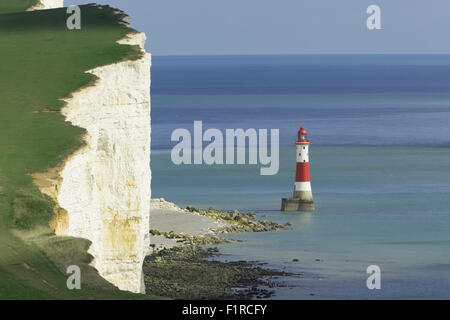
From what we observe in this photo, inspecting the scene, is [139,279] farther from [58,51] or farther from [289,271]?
[289,271]

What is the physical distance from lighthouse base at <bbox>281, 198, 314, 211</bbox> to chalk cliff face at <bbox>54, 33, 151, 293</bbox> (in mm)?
25525

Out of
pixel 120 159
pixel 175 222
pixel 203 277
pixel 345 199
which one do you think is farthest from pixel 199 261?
pixel 345 199

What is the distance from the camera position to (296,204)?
53.8m

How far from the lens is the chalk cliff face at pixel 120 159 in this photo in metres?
27.8

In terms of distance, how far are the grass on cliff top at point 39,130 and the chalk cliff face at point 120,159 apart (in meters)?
0.59

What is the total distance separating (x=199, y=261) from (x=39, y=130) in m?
14.9

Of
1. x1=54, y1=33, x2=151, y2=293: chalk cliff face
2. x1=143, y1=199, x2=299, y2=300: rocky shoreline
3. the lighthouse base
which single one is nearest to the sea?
the lighthouse base

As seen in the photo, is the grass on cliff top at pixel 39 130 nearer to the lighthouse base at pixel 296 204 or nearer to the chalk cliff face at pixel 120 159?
the chalk cliff face at pixel 120 159

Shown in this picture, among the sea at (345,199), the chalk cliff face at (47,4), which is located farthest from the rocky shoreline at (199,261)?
the chalk cliff face at (47,4)

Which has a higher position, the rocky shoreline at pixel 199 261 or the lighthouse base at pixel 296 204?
the lighthouse base at pixel 296 204

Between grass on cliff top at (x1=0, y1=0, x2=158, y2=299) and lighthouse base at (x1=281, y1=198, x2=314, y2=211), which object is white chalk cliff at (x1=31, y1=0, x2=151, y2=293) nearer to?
grass on cliff top at (x1=0, y1=0, x2=158, y2=299)

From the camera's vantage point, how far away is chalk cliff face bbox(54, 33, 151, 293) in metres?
27.8

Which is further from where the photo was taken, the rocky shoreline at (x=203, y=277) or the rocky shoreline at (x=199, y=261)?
the rocky shoreline at (x=199, y=261)
